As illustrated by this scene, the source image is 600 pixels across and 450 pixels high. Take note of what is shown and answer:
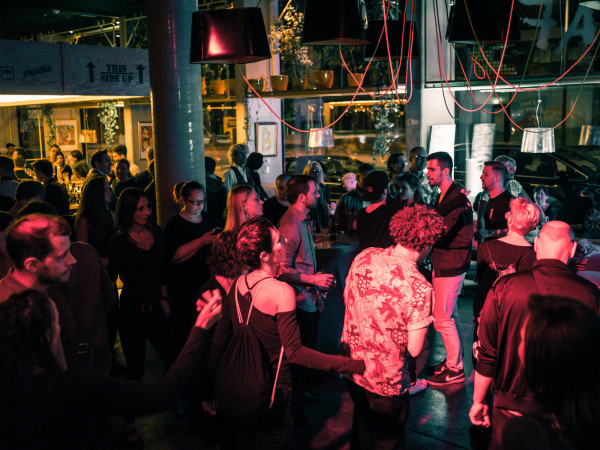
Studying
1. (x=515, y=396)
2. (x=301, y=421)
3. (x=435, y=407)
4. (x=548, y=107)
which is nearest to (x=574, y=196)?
(x=548, y=107)

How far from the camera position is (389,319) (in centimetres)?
263

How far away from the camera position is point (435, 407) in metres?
4.02

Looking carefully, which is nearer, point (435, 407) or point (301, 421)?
point (301, 421)

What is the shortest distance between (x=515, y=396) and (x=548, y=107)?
6.83 meters

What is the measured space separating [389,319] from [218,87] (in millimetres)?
7865

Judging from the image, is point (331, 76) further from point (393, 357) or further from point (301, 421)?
point (393, 357)

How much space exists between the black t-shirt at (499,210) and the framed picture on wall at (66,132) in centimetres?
1243

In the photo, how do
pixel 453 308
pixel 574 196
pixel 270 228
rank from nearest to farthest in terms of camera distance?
pixel 270 228, pixel 453 308, pixel 574 196

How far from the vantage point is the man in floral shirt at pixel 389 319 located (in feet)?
8.52

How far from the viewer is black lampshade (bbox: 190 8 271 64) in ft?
12.5

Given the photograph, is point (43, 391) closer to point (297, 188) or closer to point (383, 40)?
point (297, 188)

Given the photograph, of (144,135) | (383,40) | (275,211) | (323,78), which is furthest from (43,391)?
(144,135)

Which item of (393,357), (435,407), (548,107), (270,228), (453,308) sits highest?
(548,107)

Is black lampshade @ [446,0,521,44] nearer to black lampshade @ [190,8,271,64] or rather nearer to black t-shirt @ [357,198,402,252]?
black t-shirt @ [357,198,402,252]
